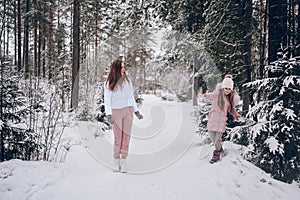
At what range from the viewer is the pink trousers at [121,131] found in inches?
206

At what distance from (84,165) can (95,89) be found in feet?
23.8

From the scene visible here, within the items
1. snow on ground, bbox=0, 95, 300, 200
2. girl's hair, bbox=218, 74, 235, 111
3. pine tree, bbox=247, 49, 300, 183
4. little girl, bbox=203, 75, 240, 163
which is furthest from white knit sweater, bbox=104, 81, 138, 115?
pine tree, bbox=247, 49, 300, 183

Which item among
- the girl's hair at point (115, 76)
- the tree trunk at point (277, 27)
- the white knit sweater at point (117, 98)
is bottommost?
the white knit sweater at point (117, 98)

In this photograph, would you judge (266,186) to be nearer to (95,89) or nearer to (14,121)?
(14,121)

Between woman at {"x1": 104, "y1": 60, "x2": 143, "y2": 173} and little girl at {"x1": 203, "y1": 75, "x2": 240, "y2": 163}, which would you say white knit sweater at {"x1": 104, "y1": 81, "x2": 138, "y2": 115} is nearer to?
woman at {"x1": 104, "y1": 60, "x2": 143, "y2": 173}

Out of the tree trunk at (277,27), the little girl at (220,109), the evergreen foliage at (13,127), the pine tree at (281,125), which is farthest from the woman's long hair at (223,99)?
the evergreen foliage at (13,127)

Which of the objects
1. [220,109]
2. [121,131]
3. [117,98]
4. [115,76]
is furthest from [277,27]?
[121,131]

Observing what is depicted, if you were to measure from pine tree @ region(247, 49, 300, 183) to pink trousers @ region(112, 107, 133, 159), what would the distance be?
7.47 feet

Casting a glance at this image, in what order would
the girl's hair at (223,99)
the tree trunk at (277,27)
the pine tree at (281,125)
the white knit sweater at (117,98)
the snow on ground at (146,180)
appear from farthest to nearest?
the girl's hair at (223,99), the tree trunk at (277,27), the white knit sweater at (117,98), the pine tree at (281,125), the snow on ground at (146,180)

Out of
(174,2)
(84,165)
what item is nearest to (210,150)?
(84,165)

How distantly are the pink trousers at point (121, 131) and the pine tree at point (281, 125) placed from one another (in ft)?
7.47

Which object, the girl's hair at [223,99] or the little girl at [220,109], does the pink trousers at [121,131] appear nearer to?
the little girl at [220,109]

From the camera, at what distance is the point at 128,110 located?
5.33 meters

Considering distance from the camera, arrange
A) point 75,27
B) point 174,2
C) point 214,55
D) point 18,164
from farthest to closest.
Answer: point 75,27 → point 214,55 → point 174,2 → point 18,164
